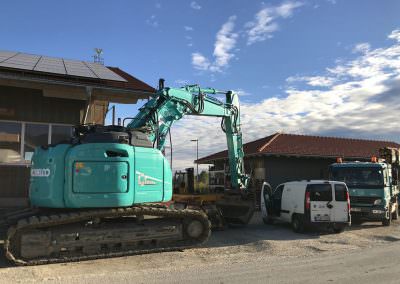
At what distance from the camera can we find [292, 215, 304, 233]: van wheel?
565 inches

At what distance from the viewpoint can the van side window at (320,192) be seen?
14.4 meters

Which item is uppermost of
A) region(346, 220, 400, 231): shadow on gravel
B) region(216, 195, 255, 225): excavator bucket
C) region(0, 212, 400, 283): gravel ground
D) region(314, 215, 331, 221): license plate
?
region(216, 195, 255, 225): excavator bucket

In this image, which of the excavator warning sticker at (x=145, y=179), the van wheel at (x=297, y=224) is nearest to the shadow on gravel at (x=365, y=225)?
the van wheel at (x=297, y=224)

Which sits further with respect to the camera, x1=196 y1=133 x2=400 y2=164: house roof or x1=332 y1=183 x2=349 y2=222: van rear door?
x1=196 y1=133 x2=400 y2=164: house roof

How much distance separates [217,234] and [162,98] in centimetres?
470

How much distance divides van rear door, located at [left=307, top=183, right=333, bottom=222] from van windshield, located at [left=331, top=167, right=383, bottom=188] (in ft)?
10.5

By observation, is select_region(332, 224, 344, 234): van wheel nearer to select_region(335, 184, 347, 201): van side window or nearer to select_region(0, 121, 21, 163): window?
select_region(335, 184, 347, 201): van side window

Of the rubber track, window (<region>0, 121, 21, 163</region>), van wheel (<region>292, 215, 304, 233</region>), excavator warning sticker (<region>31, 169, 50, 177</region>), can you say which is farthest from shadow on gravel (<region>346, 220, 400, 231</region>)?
window (<region>0, 121, 21, 163</region>)

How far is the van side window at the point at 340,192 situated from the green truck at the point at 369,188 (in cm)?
244

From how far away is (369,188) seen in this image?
16.7 metres

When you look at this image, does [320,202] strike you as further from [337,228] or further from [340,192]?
[337,228]

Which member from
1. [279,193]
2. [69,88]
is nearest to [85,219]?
[69,88]

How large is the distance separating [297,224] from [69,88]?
28.4 ft

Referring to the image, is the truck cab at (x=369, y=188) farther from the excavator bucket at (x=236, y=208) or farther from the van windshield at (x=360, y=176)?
the excavator bucket at (x=236, y=208)
